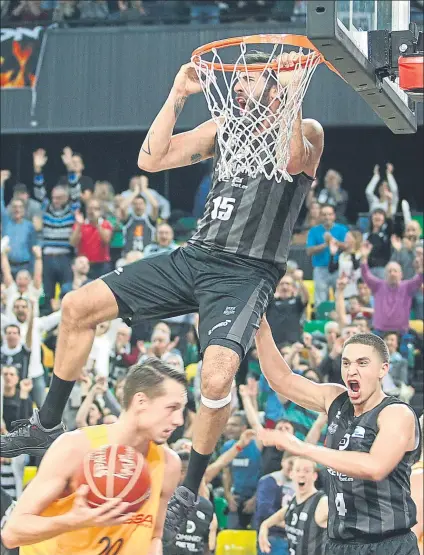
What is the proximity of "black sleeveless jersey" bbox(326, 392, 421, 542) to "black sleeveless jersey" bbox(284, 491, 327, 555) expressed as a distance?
132 inches

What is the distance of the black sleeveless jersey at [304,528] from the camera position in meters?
9.82

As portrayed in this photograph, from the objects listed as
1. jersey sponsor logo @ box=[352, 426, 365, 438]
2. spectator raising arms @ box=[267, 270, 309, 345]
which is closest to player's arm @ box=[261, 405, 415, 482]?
jersey sponsor logo @ box=[352, 426, 365, 438]

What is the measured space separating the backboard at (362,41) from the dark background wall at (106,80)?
422 inches

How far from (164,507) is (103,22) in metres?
13.7

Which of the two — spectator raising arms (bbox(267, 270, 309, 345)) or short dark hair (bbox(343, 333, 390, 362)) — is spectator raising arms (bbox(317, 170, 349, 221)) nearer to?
spectator raising arms (bbox(267, 270, 309, 345))

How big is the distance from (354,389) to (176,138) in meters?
1.99

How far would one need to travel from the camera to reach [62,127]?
60.0 ft

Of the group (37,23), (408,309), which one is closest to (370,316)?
(408,309)

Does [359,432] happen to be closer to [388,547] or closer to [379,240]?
[388,547]

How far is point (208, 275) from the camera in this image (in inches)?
265

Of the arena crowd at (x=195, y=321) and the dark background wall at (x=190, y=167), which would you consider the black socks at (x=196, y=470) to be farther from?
the dark background wall at (x=190, y=167)

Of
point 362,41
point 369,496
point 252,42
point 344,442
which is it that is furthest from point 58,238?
point 362,41

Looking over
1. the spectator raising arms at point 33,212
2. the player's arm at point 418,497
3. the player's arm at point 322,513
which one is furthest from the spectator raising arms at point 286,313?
the player's arm at point 418,497

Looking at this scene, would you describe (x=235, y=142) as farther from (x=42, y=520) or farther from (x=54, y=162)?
(x=54, y=162)
